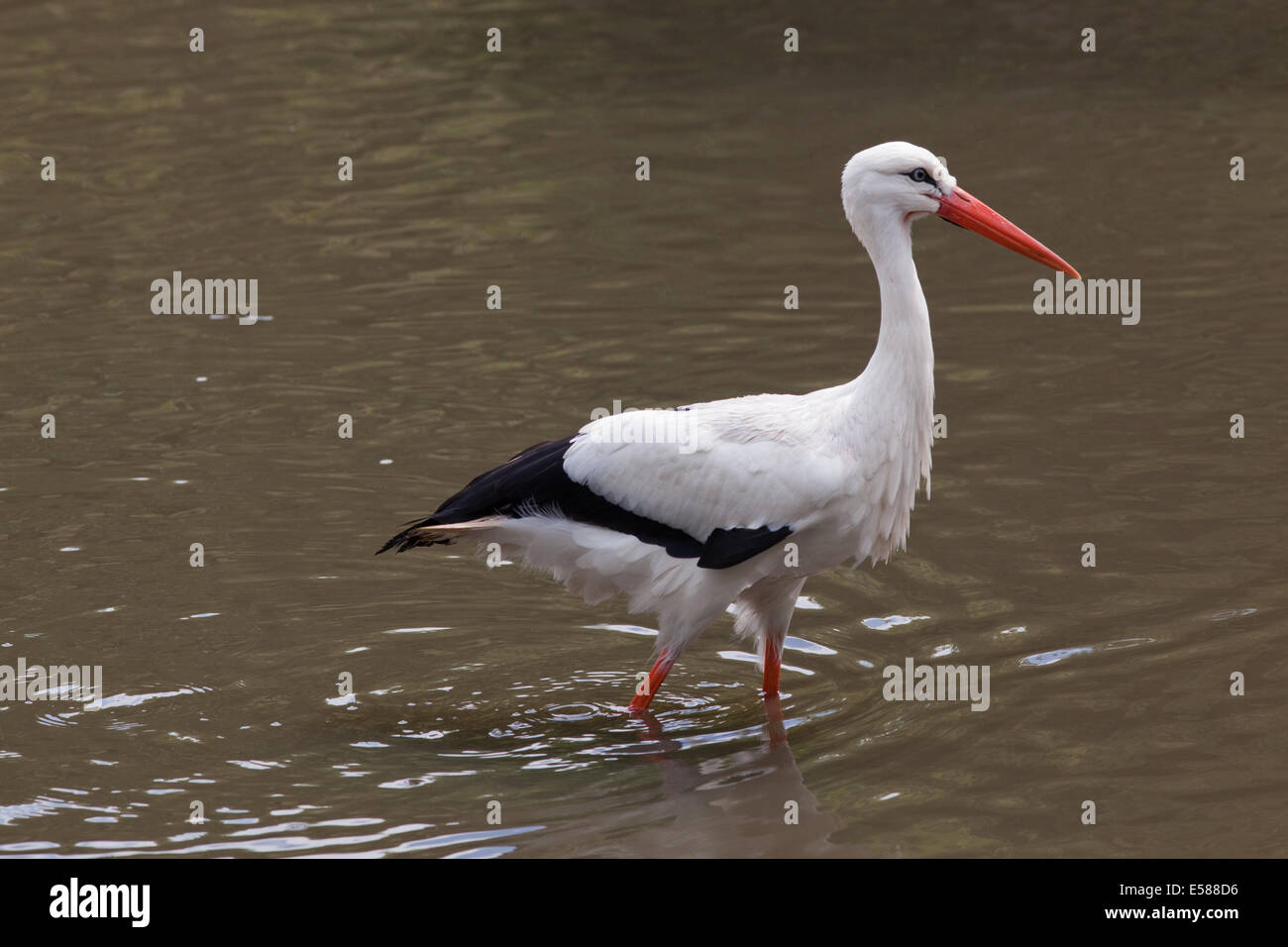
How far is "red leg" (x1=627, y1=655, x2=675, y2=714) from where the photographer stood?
762 cm

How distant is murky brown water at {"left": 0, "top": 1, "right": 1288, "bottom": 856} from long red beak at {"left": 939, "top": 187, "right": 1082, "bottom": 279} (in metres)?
1.84

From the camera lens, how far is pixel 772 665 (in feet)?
25.9

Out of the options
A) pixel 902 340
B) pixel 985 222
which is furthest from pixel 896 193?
pixel 902 340

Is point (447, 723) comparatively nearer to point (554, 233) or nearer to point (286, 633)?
point (286, 633)

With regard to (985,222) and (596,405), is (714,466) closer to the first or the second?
(985,222)

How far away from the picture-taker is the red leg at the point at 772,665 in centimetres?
788

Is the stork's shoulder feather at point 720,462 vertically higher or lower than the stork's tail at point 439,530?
higher

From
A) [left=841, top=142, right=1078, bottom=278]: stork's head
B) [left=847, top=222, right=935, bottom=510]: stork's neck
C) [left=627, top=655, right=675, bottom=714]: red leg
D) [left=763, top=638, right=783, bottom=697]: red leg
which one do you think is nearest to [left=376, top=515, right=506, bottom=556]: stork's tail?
[left=627, top=655, right=675, bottom=714]: red leg

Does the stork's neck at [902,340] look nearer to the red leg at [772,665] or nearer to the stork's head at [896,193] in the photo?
the stork's head at [896,193]

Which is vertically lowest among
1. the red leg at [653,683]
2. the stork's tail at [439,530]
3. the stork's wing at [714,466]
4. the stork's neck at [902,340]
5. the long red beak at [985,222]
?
the red leg at [653,683]

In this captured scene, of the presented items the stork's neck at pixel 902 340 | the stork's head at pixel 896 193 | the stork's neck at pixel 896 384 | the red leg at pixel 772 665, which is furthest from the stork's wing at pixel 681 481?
the stork's head at pixel 896 193

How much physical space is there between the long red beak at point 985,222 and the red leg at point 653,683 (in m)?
2.24

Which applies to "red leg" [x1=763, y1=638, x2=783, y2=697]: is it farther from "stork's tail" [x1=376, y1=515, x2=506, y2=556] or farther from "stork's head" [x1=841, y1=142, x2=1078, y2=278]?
"stork's head" [x1=841, y1=142, x2=1078, y2=278]

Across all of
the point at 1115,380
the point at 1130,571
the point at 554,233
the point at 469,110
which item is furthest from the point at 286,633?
the point at 469,110
